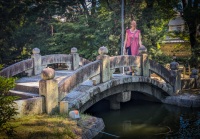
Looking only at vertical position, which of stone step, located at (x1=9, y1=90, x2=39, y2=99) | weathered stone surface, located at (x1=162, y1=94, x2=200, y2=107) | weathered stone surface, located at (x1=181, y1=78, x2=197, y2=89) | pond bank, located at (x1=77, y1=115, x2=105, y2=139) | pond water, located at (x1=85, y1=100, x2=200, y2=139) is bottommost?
pond water, located at (x1=85, y1=100, x2=200, y2=139)

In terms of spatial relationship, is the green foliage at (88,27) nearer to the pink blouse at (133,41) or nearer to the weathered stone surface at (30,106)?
the pink blouse at (133,41)

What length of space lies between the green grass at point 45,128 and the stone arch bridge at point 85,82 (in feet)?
1.45

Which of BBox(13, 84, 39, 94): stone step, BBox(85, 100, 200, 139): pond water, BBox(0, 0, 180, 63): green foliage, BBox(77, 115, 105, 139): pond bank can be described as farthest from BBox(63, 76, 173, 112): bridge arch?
BBox(0, 0, 180, 63): green foliage

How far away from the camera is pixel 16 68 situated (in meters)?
10.2

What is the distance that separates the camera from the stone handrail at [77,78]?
7.76 metres

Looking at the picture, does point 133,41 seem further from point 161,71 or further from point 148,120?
point 148,120

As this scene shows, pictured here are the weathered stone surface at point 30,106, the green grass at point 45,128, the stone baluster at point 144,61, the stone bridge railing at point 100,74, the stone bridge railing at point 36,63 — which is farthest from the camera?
the stone baluster at point 144,61

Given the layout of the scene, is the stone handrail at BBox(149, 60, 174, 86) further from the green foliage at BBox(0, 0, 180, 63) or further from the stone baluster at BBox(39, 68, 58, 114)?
the stone baluster at BBox(39, 68, 58, 114)

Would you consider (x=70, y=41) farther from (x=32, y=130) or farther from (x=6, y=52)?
(x=32, y=130)

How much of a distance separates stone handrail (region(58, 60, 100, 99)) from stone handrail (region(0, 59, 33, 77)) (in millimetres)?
3090

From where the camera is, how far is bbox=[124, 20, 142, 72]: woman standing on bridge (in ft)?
36.4

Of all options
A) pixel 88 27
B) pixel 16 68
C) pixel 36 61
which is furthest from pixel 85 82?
pixel 88 27

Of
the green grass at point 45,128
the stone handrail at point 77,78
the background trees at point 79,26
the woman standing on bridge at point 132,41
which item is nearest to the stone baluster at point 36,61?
the stone handrail at point 77,78

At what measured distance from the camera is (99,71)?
940 centimetres
